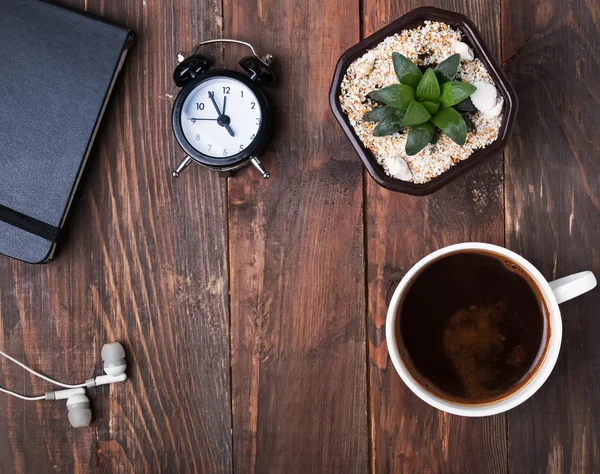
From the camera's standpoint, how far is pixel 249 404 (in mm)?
1061

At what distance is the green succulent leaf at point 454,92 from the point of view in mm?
833

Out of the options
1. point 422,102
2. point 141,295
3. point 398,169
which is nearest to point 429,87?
point 422,102

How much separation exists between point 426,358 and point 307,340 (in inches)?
7.9

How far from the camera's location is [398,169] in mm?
910

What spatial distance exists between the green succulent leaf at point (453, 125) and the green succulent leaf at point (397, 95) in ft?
0.16

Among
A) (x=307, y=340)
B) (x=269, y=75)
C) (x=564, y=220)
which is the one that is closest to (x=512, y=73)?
(x=564, y=220)

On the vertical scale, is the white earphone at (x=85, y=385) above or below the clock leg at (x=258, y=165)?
below

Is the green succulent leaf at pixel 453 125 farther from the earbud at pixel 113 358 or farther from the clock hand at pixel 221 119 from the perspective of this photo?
the earbud at pixel 113 358

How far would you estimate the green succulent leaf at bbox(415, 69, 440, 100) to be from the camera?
0.84m

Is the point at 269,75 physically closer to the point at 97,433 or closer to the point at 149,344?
the point at 149,344

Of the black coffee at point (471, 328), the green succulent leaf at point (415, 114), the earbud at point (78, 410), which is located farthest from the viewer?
the earbud at point (78, 410)

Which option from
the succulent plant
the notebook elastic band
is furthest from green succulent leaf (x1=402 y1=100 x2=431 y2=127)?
the notebook elastic band

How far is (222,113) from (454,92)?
36 centimetres

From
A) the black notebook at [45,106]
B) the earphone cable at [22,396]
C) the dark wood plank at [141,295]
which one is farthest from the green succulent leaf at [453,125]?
the earphone cable at [22,396]
